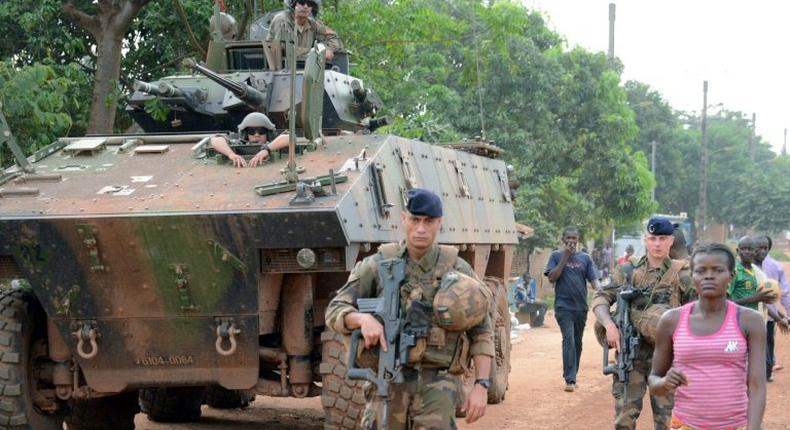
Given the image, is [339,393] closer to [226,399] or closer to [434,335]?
[434,335]

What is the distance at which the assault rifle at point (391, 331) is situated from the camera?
5.18 metres

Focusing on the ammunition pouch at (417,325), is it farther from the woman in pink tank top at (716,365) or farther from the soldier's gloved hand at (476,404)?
the woman in pink tank top at (716,365)

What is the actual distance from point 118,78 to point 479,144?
16.1 feet

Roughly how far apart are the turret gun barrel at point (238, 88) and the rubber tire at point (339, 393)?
2505 mm

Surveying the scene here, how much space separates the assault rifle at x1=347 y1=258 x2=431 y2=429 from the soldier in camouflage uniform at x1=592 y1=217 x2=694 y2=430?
2.01 metres

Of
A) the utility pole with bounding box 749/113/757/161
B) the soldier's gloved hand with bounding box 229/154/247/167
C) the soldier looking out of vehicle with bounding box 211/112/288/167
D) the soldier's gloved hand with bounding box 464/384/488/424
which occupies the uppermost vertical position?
the soldier looking out of vehicle with bounding box 211/112/288/167

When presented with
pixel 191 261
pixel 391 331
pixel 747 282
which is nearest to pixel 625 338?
pixel 391 331

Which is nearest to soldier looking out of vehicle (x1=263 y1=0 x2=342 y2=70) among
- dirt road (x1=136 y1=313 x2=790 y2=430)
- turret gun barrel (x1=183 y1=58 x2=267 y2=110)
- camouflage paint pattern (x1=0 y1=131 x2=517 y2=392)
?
turret gun barrel (x1=183 y1=58 x2=267 y2=110)

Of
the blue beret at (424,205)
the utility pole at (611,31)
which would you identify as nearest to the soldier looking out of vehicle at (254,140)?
the blue beret at (424,205)

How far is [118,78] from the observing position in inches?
582

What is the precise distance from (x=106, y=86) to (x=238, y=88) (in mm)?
5027

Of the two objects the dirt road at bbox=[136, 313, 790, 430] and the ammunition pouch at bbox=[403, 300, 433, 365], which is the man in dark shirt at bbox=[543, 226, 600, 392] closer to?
the dirt road at bbox=[136, 313, 790, 430]

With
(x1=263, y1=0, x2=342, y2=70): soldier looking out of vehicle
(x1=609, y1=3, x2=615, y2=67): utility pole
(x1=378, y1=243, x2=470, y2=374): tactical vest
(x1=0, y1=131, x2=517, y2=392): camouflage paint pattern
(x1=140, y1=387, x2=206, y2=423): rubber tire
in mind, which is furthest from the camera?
(x1=609, y1=3, x2=615, y2=67): utility pole

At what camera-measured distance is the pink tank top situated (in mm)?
5016
